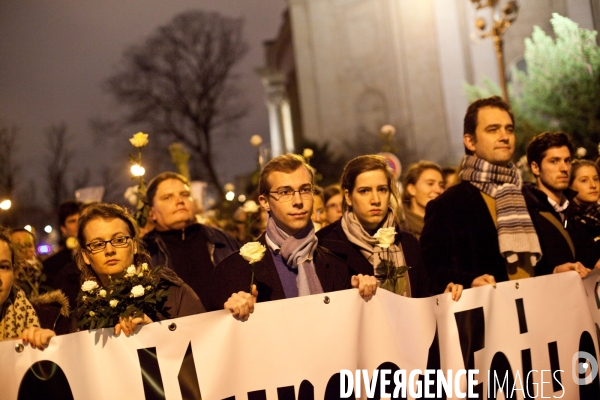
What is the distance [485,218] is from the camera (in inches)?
187

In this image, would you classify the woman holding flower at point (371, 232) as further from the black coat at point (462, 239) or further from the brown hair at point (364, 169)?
the black coat at point (462, 239)

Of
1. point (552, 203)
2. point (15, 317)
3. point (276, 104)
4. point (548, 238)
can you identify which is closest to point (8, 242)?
point (15, 317)

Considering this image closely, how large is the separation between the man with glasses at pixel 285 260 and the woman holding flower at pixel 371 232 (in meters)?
0.30

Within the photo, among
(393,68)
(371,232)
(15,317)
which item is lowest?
(15,317)

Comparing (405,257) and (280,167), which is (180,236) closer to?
(280,167)

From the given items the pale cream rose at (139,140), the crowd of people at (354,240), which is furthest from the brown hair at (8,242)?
the pale cream rose at (139,140)

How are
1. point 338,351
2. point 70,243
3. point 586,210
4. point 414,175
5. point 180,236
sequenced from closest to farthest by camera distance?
point 338,351 → point 586,210 → point 180,236 → point 414,175 → point 70,243

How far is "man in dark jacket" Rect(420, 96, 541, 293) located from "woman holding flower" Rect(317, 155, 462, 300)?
23 centimetres

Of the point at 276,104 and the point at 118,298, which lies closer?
the point at 118,298

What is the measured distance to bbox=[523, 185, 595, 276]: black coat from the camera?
16.2ft

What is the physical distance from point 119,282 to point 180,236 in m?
2.35

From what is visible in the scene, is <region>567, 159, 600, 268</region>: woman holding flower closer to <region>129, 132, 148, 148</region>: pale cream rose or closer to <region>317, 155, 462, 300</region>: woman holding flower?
<region>317, 155, 462, 300</region>: woman holding flower

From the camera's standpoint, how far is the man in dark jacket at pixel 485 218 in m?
4.63

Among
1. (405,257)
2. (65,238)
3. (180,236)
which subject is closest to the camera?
(405,257)
